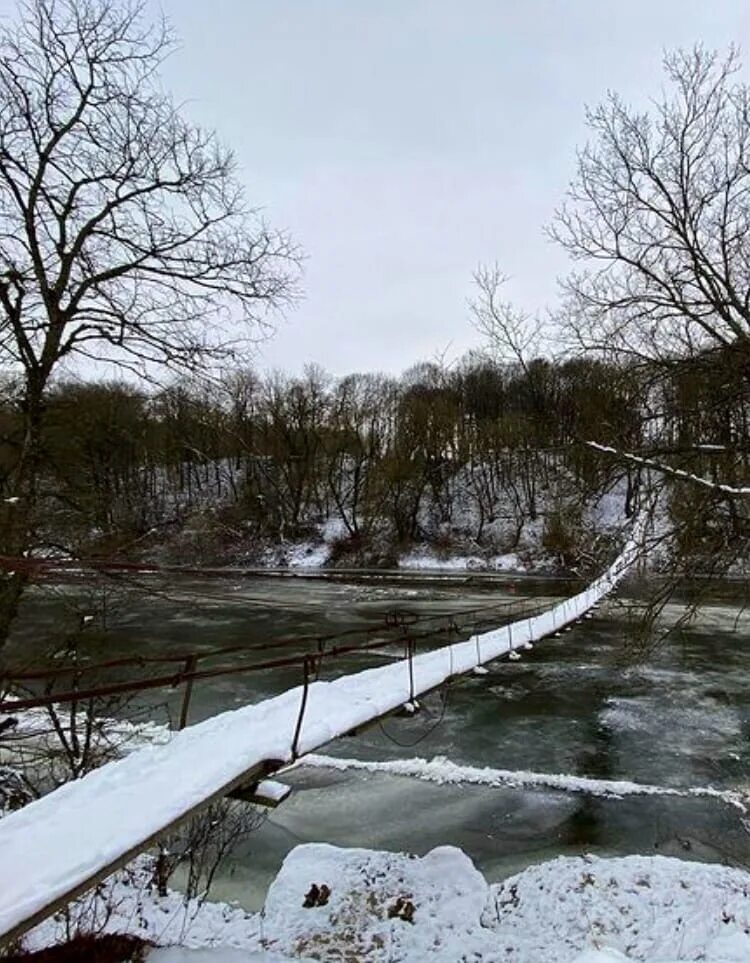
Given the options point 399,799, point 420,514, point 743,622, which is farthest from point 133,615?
point 420,514

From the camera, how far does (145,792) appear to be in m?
3.15

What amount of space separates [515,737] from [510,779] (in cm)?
129

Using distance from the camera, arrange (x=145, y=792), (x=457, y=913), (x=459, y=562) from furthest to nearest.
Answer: (x=459, y=562), (x=457, y=913), (x=145, y=792)

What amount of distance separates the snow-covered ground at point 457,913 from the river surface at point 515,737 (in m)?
0.40

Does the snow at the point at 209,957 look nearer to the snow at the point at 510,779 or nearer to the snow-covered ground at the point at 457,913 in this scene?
the snow-covered ground at the point at 457,913

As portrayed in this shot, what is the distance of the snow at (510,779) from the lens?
21.8 ft

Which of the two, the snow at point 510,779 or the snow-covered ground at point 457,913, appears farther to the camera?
the snow at point 510,779

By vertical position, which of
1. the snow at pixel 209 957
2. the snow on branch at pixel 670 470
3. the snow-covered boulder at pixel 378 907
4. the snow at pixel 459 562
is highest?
the snow on branch at pixel 670 470

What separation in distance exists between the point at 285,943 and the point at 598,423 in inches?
179

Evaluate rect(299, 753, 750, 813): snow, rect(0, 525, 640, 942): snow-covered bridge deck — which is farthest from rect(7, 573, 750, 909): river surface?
rect(0, 525, 640, 942): snow-covered bridge deck

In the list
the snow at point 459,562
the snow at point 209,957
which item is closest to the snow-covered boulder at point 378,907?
the snow at point 209,957

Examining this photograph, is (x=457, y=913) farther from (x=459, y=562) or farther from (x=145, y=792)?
(x=459, y=562)

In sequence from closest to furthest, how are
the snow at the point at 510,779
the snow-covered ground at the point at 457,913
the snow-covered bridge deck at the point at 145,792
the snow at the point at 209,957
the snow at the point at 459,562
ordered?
1. the snow-covered bridge deck at the point at 145,792
2. the snow at the point at 209,957
3. the snow-covered ground at the point at 457,913
4. the snow at the point at 510,779
5. the snow at the point at 459,562

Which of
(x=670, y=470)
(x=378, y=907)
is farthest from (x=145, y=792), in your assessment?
(x=670, y=470)
